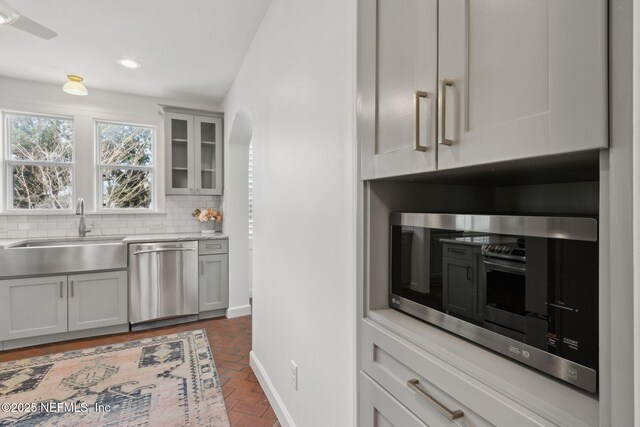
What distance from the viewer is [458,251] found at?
0.89m

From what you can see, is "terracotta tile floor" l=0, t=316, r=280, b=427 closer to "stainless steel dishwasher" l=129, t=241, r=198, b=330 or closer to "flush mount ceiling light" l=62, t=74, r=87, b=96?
"stainless steel dishwasher" l=129, t=241, r=198, b=330

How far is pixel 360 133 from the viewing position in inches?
43.6

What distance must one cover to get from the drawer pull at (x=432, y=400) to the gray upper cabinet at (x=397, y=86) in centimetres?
58

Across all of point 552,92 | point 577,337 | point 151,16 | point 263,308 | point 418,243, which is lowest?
point 263,308

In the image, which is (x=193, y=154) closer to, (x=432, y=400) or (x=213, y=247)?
(x=213, y=247)

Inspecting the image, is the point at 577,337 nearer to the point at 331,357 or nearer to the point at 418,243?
the point at 418,243

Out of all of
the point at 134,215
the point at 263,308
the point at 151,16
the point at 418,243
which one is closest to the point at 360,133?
the point at 418,243

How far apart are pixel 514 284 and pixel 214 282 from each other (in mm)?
3638

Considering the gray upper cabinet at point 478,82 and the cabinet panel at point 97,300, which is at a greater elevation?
the gray upper cabinet at point 478,82

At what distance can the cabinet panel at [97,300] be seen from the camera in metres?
3.23

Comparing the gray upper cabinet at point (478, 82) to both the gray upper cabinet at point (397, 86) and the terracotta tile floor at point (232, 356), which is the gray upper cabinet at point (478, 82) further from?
the terracotta tile floor at point (232, 356)

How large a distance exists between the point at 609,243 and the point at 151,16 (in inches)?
117

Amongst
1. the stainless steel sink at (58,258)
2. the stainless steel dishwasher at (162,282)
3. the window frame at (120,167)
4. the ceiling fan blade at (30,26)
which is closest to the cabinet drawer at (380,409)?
the ceiling fan blade at (30,26)

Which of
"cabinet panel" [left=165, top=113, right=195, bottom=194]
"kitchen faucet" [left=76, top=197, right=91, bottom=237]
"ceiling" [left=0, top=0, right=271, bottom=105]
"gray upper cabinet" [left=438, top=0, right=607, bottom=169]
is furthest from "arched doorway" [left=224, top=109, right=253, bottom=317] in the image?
"gray upper cabinet" [left=438, top=0, right=607, bottom=169]
